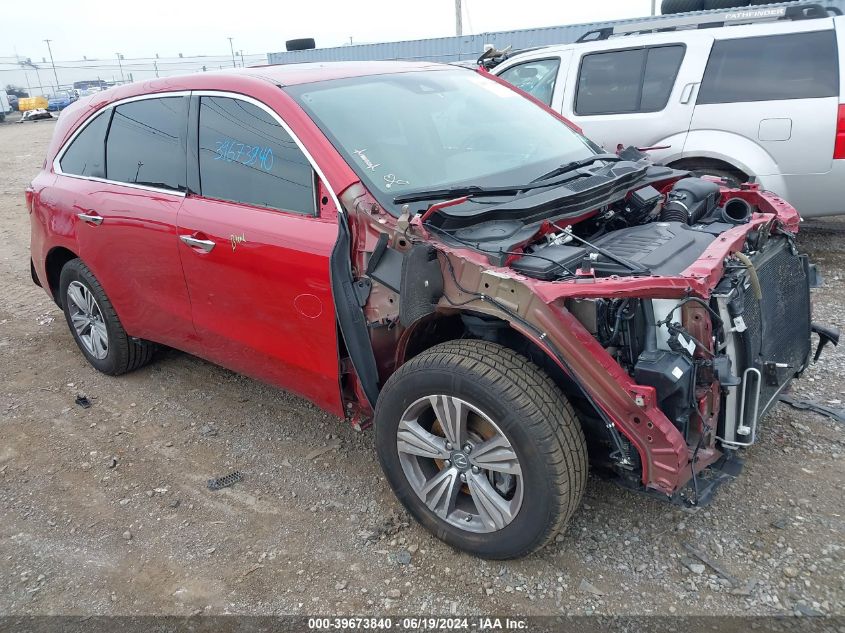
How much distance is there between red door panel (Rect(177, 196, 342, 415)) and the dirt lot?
50cm

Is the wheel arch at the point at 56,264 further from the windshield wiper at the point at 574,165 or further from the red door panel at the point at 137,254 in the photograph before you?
the windshield wiper at the point at 574,165

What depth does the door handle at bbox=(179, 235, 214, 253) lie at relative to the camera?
3332 mm

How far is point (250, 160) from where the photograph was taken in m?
3.25

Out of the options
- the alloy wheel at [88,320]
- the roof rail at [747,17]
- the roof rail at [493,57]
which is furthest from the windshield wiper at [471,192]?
the roof rail at [493,57]

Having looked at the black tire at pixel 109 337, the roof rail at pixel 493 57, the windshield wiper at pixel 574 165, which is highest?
the roof rail at pixel 493 57

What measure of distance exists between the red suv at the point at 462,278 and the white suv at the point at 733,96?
240 centimetres

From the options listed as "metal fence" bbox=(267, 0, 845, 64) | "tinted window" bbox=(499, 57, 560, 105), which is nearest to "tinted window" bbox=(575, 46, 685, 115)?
"tinted window" bbox=(499, 57, 560, 105)

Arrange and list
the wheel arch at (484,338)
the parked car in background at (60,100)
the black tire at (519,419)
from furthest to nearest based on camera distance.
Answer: the parked car in background at (60,100) < the wheel arch at (484,338) < the black tire at (519,419)

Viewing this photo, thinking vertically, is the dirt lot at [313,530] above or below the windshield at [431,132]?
below

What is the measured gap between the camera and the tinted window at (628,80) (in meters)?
6.14

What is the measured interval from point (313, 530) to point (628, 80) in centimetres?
519

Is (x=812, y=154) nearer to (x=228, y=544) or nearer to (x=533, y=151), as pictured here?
(x=533, y=151)

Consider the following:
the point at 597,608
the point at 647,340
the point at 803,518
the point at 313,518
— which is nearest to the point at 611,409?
the point at 647,340

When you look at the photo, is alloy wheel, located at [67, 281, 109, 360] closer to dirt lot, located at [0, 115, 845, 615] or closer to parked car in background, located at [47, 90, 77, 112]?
dirt lot, located at [0, 115, 845, 615]
